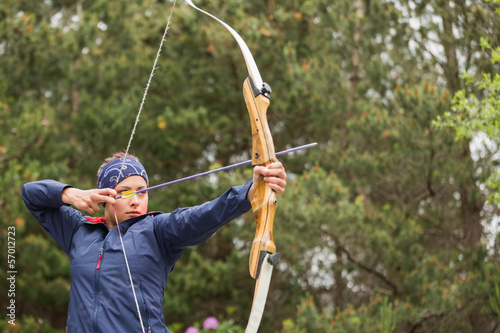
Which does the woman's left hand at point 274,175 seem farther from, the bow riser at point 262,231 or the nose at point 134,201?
the nose at point 134,201

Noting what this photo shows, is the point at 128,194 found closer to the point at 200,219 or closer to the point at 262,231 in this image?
the point at 200,219

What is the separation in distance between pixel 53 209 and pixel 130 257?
0.44 m

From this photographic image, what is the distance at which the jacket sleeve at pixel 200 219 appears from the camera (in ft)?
6.39

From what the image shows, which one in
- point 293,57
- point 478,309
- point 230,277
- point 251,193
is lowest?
point 251,193

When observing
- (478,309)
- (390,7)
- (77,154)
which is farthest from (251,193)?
(77,154)

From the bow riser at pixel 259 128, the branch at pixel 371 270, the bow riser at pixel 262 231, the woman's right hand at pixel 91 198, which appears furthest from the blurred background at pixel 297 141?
the woman's right hand at pixel 91 198

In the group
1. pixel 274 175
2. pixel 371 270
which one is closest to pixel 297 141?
pixel 371 270

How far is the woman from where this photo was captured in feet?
6.44

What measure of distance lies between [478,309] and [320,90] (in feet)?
9.06

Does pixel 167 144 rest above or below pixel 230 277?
above

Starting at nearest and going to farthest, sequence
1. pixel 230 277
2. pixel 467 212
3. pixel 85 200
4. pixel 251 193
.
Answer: pixel 251 193
pixel 85 200
pixel 467 212
pixel 230 277

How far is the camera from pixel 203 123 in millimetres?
7672

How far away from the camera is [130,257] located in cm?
206

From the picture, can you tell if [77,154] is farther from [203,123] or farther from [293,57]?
[293,57]
